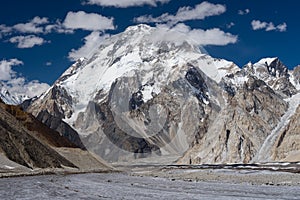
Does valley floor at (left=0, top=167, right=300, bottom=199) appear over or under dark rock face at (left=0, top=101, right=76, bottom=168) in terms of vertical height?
under

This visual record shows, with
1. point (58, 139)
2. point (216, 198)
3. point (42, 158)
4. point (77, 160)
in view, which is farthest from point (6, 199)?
point (58, 139)

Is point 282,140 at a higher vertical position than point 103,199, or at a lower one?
higher

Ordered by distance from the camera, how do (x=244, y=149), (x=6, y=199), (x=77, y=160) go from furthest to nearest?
(x=244, y=149), (x=77, y=160), (x=6, y=199)

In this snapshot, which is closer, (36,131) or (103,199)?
(103,199)

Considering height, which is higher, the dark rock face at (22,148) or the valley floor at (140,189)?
the dark rock face at (22,148)

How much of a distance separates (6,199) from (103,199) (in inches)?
292

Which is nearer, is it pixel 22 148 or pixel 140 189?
pixel 140 189

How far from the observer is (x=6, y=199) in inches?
1433

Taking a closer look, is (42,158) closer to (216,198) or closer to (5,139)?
(5,139)

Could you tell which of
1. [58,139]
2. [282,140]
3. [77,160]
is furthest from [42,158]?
[282,140]

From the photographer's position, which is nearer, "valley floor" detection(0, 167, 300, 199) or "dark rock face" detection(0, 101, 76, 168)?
"valley floor" detection(0, 167, 300, 199)

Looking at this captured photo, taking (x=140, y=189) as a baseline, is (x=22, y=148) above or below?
above

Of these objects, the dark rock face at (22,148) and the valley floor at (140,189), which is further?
the dark rock face at (22,148)

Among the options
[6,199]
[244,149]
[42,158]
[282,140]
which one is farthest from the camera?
[244,149]
